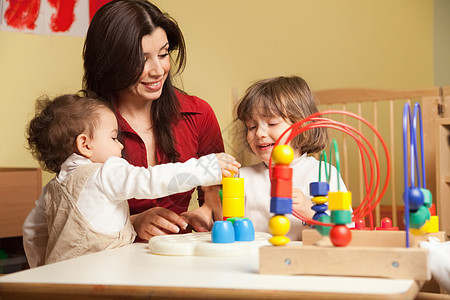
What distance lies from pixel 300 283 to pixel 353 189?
2.72 metres

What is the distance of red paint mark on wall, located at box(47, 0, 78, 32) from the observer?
7.83 ft

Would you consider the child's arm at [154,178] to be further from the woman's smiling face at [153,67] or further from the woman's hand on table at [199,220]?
the woman's smiling face at [153,67]

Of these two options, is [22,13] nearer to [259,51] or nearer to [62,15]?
[62,15]

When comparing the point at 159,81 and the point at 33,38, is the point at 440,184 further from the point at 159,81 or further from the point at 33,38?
the point at 33,38

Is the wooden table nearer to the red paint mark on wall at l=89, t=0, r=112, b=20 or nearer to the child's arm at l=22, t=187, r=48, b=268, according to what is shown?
the child's arm at l=22, t=187, r=48, b=268

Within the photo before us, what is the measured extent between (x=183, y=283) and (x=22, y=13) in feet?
6.49

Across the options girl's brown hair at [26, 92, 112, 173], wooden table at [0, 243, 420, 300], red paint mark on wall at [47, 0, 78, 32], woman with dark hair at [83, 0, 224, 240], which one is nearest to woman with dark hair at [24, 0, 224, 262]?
woman with dark hair at [83, 0, 224, 240]

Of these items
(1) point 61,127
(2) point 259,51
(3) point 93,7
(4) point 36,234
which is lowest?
(4) point 36,234

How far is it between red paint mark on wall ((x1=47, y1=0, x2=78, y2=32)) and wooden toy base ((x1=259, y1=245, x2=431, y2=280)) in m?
1.94

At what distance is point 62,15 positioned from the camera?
2412 mm

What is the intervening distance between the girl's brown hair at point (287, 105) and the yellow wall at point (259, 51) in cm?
83

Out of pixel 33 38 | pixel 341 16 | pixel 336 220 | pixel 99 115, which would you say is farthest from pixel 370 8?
pixel 336 220

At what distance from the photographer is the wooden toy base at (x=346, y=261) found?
0.70 meters

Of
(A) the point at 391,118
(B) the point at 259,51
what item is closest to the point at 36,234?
(A) the point at 391,118
